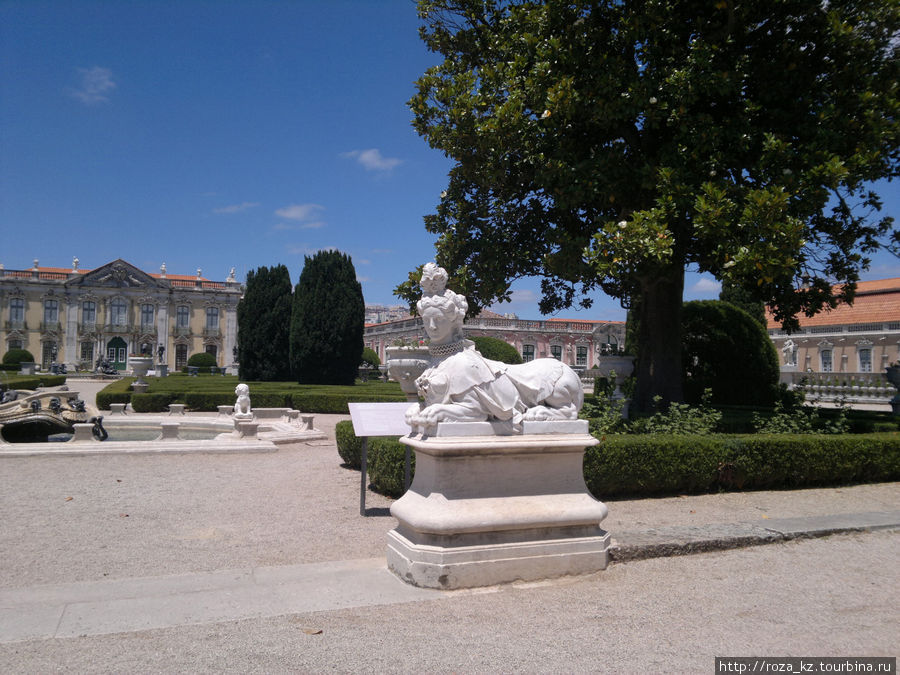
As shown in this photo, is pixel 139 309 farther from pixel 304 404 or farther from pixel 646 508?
pixel 646 508

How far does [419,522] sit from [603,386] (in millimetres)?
11550

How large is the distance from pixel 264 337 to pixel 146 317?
35.6 m

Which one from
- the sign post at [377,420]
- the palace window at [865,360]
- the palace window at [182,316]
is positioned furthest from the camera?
the palace window at [182,316]

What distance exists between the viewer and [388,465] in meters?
6.97

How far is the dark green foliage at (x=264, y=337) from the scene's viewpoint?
105 ft

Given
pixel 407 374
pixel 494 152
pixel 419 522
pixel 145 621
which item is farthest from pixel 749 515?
pixel 494 152

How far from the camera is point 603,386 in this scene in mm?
14750

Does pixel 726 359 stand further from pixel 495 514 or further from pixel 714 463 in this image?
pixel 495 514

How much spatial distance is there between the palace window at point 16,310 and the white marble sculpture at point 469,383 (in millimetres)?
66467

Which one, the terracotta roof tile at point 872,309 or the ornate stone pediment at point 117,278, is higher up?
the ornate stone pediment at point 117,278

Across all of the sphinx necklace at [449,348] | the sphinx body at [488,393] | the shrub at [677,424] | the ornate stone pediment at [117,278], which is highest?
the ornate stone pediment at [117,278]

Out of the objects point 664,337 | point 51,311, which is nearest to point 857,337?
point 664,337

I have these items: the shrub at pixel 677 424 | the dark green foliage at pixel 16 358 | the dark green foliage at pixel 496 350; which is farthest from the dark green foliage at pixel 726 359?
the dark green foliage at pixel 16 358

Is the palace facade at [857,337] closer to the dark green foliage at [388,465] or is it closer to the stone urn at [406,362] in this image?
the stone urn at [406,362]
